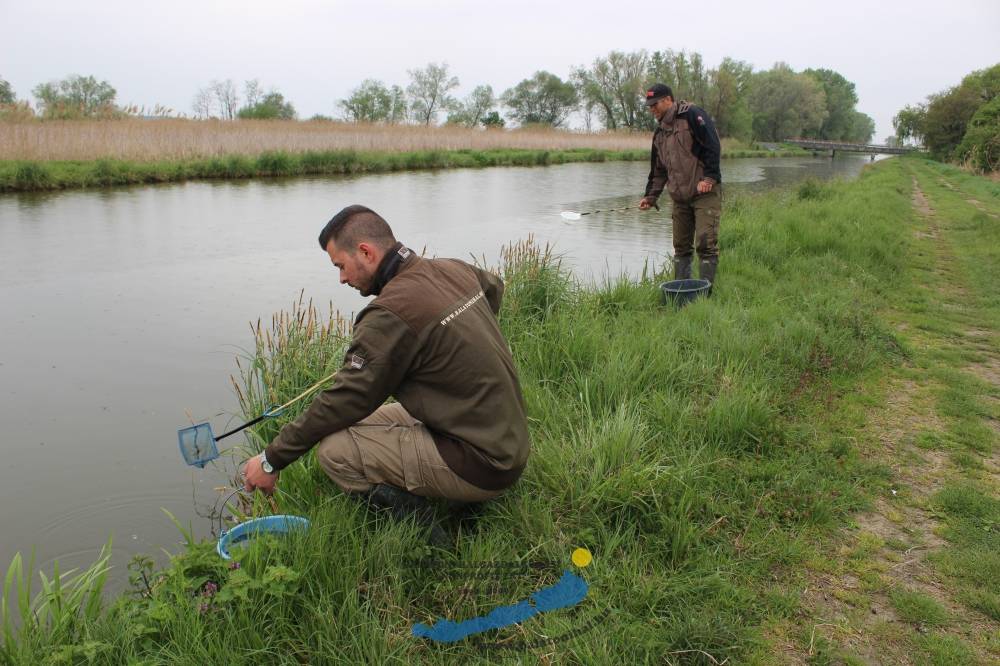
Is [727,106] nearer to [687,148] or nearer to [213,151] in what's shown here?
[213,151]

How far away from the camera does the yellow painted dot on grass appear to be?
2.68m

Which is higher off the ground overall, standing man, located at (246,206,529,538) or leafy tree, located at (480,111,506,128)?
leafy tree, located at (480,111,506,128)

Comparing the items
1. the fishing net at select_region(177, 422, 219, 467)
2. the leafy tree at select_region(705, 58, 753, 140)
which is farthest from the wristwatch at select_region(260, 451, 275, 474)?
the leafy tree at select_region(705, 58, 753, 140)

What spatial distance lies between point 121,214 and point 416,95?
72.2 metres

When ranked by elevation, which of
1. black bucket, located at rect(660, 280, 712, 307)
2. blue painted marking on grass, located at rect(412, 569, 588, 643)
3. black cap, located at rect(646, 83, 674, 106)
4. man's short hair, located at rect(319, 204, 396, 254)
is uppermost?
black cap, located at rect(646, 83, 674, 106)

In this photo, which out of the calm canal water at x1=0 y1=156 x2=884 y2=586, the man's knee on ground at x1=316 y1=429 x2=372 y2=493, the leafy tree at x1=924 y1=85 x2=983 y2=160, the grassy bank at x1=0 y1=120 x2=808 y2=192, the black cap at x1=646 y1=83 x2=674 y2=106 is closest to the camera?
the man's knee on ground at x1=316 y1=429 x2=372 y2=493

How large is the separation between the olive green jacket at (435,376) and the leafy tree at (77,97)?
22.0 metres

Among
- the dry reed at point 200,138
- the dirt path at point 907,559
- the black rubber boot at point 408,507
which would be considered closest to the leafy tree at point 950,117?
the dry reed at point 200,138

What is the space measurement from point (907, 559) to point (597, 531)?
128cm

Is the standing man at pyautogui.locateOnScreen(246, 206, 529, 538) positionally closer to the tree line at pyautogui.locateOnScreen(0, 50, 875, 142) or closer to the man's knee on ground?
the man's knee on ground

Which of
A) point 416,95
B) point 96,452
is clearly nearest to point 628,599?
point 96,452

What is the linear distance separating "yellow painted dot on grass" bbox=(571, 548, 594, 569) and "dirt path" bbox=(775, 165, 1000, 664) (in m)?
0.72

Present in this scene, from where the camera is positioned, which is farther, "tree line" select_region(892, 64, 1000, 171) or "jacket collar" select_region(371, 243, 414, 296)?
"tree line" select_region(892, 64, 1000, 171)

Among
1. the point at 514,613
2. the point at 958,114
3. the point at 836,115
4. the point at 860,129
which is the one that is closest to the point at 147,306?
the point at 514,613
